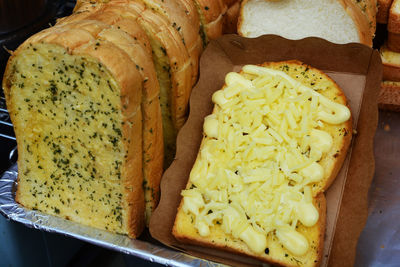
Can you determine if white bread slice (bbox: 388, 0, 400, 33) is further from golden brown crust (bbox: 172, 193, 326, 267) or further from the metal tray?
golden brown crust (bbox: 172, 193, 326, 267)

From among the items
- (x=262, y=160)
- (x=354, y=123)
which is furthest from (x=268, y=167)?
(x=354, y=123)

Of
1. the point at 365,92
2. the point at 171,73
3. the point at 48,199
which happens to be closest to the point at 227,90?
the point at 171,73

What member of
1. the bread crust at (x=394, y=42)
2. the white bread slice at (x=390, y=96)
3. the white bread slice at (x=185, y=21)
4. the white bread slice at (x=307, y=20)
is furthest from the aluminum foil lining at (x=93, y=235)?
the bread crust at (x=394, y=42)

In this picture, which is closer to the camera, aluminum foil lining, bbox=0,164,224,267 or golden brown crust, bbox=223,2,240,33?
aluminum foil lining, bbox=0,164,224,267

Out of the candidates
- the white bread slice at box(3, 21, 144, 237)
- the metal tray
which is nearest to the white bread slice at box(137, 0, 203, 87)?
the white bread slice at box(3, 21, 144, 237)

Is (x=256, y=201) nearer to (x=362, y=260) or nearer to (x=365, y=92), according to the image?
(x=362, y=260)

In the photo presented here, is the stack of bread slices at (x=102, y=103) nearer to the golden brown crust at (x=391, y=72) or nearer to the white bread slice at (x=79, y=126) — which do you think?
the white bread slice at (x=79, y=126)

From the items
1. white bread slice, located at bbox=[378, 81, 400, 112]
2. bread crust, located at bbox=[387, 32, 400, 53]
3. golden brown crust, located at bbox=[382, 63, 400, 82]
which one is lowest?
white bread slice, located at bbox=[378, 81, 400, 112]
